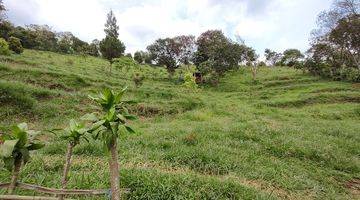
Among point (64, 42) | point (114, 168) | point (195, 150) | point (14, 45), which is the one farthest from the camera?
point (64, 42)

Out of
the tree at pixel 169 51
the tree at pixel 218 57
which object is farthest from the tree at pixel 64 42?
the tree at pixel 218 57

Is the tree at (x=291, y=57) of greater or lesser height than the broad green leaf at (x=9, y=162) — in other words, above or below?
above

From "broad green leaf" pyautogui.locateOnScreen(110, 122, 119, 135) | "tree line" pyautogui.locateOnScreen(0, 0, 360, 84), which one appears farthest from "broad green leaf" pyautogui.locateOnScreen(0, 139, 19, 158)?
"tree line" pyautogui.locateOnScreen(0, 0, 360, 84)

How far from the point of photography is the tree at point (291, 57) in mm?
58844

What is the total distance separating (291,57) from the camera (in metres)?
60.3

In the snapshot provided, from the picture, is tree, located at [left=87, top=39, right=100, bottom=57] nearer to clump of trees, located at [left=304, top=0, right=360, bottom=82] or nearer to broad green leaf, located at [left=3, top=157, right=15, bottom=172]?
clump of trees, located at [left=304, top=0, right=360, bottom=82]

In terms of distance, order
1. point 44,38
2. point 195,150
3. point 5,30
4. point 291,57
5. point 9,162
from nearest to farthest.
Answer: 1. point 9,162
2. point 195,150
3. point 5,30
4. point 44,38
5. point 291,57

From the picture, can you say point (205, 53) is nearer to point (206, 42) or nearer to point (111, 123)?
point (206, 42)

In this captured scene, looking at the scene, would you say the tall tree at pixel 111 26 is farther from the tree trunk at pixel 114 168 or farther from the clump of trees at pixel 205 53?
the tree trunk at pixel 114 168

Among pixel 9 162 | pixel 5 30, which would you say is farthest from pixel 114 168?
pixel 5 30

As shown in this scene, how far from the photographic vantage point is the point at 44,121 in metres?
16.3

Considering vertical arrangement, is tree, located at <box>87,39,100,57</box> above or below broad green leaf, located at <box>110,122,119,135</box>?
above

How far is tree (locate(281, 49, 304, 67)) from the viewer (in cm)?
5884

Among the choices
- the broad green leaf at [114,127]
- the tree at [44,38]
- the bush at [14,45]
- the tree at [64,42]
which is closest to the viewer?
the broad green leaf at [114,127]
